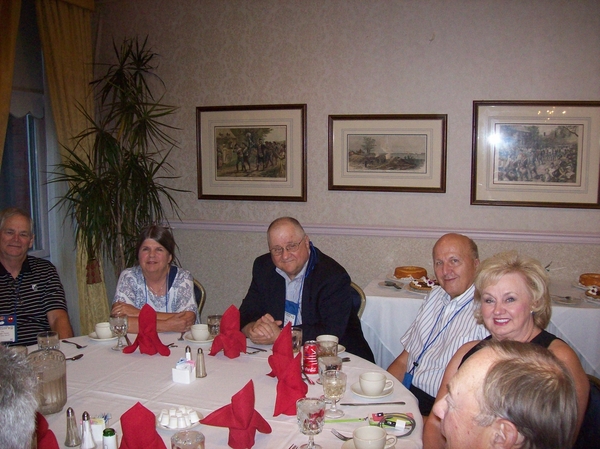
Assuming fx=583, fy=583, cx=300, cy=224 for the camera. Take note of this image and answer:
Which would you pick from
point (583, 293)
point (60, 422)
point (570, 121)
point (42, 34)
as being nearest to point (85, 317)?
point (42, 34)

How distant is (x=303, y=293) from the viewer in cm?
310

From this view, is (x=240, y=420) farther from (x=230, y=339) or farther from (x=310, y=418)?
(x=230, y=339)

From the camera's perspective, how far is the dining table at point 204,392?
1.79 m

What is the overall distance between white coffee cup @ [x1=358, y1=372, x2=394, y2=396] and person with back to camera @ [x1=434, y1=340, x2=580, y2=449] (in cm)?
71

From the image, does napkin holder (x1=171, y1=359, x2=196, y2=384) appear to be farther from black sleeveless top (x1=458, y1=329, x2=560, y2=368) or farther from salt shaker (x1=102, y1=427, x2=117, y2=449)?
black sleeveless top (x1=458, y1=329, x2=560, y2=368)

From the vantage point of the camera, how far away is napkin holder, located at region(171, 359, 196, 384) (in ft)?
7.16

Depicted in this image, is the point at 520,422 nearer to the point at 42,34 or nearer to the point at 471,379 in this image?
the point at 471,379

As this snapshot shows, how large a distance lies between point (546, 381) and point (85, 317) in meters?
4.69

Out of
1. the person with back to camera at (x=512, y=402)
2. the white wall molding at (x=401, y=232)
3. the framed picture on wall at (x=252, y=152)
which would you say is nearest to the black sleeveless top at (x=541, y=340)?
the person with back to camera at (x=512, y=402)

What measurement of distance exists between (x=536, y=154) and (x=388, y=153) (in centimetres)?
116

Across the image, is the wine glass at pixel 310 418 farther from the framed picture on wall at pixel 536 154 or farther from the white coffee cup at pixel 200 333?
the framed picture on wall at pixel 536 154

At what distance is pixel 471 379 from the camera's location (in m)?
1.32

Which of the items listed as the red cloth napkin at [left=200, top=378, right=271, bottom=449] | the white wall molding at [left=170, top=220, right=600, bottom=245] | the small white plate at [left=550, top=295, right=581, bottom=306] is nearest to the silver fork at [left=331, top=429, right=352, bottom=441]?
the red cloth napkin at [left=200, top=378, right=271, bottom=449]

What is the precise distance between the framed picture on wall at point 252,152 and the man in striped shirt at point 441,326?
240 centimetres
